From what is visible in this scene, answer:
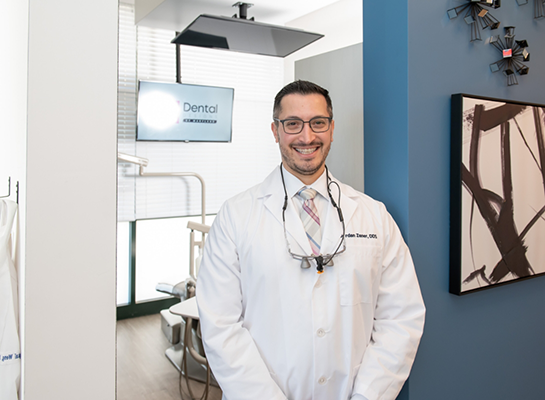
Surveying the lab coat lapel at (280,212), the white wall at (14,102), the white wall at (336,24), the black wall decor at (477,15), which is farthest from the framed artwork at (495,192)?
the white wall at (336,24)

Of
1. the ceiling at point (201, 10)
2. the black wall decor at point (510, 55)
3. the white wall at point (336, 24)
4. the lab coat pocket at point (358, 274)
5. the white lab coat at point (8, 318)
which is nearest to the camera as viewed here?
the white lab coat at point (8, 318)

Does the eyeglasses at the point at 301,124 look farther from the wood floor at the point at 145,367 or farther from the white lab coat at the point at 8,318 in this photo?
the wood floor at the point at 145,367

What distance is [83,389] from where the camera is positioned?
1187 millimetres

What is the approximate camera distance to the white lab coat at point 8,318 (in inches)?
49.6

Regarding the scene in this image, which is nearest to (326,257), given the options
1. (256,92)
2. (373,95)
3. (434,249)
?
(434,249)

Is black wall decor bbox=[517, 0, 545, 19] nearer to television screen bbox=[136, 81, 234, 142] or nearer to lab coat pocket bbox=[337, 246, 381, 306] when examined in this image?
lab coat pocket bbox=[337, 246, 381, 306]

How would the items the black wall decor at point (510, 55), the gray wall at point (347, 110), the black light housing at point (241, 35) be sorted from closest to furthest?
the black wall decor at point (510, 55) < the gray wall at point (347, 110) < the black light housing at point (241, 35)

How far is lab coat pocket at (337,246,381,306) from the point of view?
4.55ft

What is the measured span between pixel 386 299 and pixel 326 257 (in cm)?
29

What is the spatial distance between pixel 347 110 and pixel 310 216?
2.59ft

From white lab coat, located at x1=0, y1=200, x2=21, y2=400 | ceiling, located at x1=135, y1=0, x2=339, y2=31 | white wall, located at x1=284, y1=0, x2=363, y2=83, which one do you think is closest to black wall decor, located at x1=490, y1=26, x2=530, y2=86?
white lab coat, located at x1=0, y1=200, x2=21, y2=400

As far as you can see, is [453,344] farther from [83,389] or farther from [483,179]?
[83,389]

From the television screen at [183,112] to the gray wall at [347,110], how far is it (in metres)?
2.44

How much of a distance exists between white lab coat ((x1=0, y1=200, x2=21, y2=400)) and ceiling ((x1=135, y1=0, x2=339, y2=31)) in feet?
6.96
